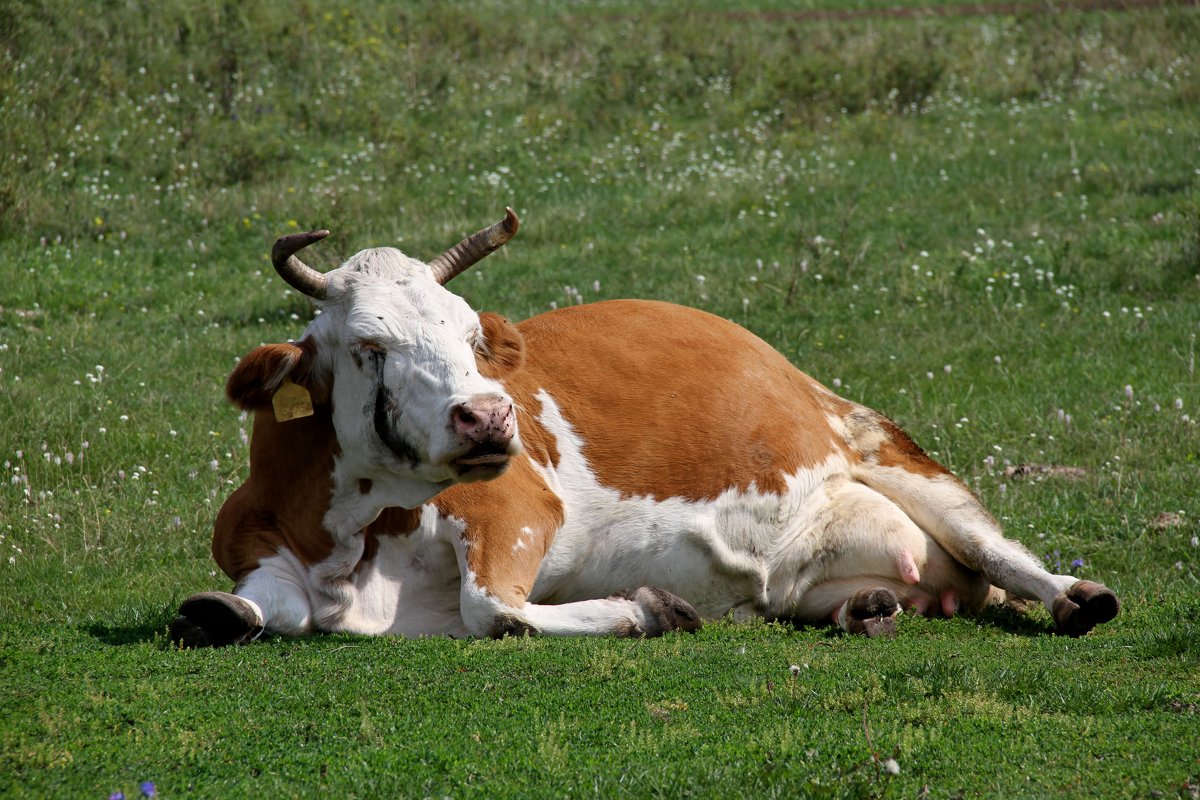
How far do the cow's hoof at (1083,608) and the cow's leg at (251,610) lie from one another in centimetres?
369

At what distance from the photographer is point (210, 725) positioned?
16.0 ft

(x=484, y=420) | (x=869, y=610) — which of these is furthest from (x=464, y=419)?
(x=869, y=610)

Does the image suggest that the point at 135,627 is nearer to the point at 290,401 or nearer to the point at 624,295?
the point at 290,401

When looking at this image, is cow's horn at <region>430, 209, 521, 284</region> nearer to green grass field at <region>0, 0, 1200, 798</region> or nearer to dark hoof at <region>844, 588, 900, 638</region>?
green grass field at <region>0, 0, 1200, 798</region>

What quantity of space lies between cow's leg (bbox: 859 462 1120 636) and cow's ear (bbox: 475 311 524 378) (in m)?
2.34

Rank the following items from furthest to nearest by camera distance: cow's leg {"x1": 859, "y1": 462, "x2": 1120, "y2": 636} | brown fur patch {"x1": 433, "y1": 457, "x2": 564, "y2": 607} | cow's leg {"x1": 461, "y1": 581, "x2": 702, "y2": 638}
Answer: cow's leg {"x1": 859, "y1": 462, "x2": 1120, "y2": 636} → brown fur patch {"x1": 433, "y1": 457, "x2": 564, "y2": 607} → cow's leg {"x1": 461, "y1": 581, "x2": 702, "y2": 638}

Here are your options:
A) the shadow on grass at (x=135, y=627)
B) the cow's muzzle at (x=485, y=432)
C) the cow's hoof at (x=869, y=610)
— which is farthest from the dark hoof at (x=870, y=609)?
the shadow on grass at (x=135, y=627)

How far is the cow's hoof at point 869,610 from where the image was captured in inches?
281

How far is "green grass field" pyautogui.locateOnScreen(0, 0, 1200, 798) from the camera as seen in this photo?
480 cm

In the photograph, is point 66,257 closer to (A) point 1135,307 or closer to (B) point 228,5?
(B) point 228,5

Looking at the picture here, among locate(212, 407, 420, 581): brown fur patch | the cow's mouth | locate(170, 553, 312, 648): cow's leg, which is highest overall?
the cow's mouth

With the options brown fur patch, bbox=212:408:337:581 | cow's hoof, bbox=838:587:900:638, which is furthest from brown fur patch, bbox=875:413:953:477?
brown fur patch, bbox=212:408:337:581

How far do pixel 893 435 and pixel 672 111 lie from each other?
11710 millimetres

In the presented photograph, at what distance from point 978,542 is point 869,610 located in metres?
0.89
